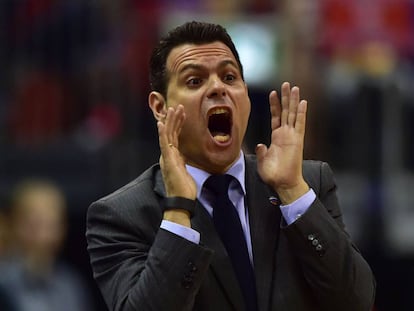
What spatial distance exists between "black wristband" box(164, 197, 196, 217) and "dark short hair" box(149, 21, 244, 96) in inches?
20.3

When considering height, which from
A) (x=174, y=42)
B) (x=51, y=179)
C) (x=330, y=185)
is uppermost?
(x=174, y=42)

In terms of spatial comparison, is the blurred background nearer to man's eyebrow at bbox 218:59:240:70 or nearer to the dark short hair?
the dark short hair

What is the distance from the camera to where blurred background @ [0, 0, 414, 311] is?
881 centimetres

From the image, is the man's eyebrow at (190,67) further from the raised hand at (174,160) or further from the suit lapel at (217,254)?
the suit lapel at (217,254)

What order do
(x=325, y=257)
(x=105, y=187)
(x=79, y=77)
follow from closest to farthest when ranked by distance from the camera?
1. (x=325, y=257)
2. (x=105, y=187)
3. (x=79, y=77)

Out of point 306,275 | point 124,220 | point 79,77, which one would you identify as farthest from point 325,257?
point 79,77

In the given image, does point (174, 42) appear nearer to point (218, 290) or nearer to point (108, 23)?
point (218, 290)

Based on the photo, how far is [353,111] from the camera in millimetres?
9062

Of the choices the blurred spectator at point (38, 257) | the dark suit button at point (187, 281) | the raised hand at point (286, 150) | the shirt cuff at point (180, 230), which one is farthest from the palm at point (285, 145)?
the blurred spectator at point (38, 257)

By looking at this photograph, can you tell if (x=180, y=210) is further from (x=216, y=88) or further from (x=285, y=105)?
(x=285, y=105)

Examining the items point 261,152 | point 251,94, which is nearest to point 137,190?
point 261,152

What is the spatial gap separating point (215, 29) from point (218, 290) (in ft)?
3.14

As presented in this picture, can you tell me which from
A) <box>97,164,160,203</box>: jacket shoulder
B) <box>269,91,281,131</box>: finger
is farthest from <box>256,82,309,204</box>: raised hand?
<box>97,164,160,203</box>: jacket shoulder

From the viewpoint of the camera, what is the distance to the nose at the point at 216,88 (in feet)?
13.6
